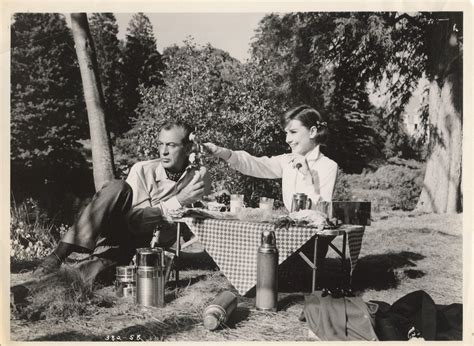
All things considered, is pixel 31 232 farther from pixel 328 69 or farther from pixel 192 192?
pixel 328 69

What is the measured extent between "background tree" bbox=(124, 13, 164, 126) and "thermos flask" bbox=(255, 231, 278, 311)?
1.71 m

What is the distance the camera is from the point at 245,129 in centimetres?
422

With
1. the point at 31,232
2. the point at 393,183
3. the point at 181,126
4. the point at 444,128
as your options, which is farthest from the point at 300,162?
the point at 31,232

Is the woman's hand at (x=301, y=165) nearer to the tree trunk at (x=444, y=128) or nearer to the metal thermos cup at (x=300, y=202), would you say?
the metal thermos cup at (x=300, y=202)

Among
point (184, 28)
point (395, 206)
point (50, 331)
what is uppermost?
point (184, 28)

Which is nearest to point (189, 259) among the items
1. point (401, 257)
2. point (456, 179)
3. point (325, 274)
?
point (325, 274)

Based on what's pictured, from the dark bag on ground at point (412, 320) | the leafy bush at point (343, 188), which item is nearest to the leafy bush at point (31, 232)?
the dark bag on ground at point (412, 320)

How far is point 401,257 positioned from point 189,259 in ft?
6.01

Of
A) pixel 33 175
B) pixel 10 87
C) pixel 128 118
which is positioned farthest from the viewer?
pixel 128 118

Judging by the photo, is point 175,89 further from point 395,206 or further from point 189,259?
point 395,206

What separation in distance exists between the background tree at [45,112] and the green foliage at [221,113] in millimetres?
576

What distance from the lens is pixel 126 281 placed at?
120 inches

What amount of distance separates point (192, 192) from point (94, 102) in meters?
1.27

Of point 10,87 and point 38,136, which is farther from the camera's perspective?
point 38,136
